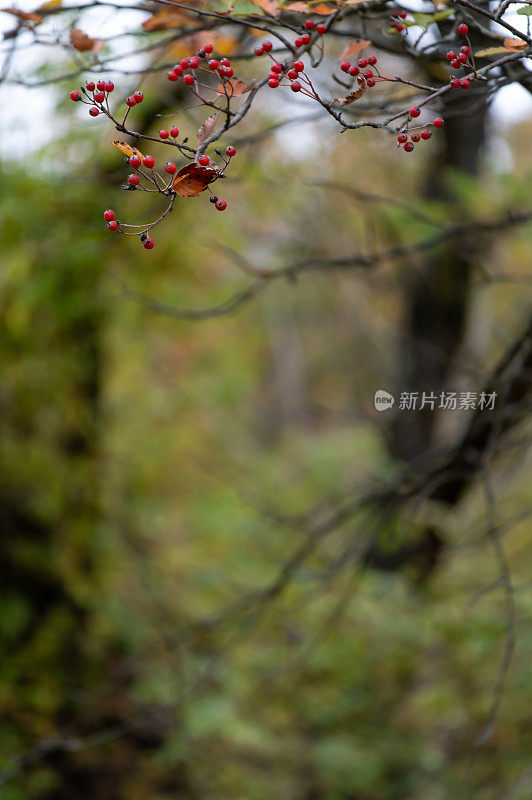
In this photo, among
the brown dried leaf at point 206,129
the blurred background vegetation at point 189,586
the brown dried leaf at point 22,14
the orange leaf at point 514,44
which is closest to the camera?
the brown dried leaf at point 206,129

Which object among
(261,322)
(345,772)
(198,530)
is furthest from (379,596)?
(261,322)

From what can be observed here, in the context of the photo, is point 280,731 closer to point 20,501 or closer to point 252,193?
point 20,501

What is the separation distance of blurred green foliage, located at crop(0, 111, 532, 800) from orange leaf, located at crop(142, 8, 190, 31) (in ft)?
2.28

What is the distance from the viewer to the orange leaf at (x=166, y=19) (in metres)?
1.37

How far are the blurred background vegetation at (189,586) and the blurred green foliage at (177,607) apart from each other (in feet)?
0.04

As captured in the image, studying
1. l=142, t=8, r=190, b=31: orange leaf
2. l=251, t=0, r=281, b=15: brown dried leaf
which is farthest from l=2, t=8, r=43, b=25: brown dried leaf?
l=251, t=0, r=281, b=15: brown dried leaf

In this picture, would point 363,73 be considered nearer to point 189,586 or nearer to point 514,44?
point 514,44

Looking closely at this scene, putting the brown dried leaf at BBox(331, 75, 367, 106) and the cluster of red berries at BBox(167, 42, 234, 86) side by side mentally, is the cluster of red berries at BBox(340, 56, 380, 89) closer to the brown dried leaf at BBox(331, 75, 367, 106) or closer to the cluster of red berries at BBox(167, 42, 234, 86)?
the brown dried leaf at BBox(331, 75, 367, 106)

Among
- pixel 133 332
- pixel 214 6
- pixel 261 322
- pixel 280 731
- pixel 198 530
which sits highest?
pixel 214 6

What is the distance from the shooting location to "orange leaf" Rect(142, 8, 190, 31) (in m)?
1.37

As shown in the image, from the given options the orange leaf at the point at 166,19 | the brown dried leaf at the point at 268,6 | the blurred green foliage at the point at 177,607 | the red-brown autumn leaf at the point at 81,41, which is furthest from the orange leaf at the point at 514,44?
the blurred green foliage at the point at 177,607

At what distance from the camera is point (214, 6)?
5.69 ft

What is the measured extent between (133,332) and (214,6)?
98.4 inches

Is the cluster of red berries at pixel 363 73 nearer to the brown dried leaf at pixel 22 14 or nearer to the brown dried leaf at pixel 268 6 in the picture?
the brown dried leaf at pixel 268 6
